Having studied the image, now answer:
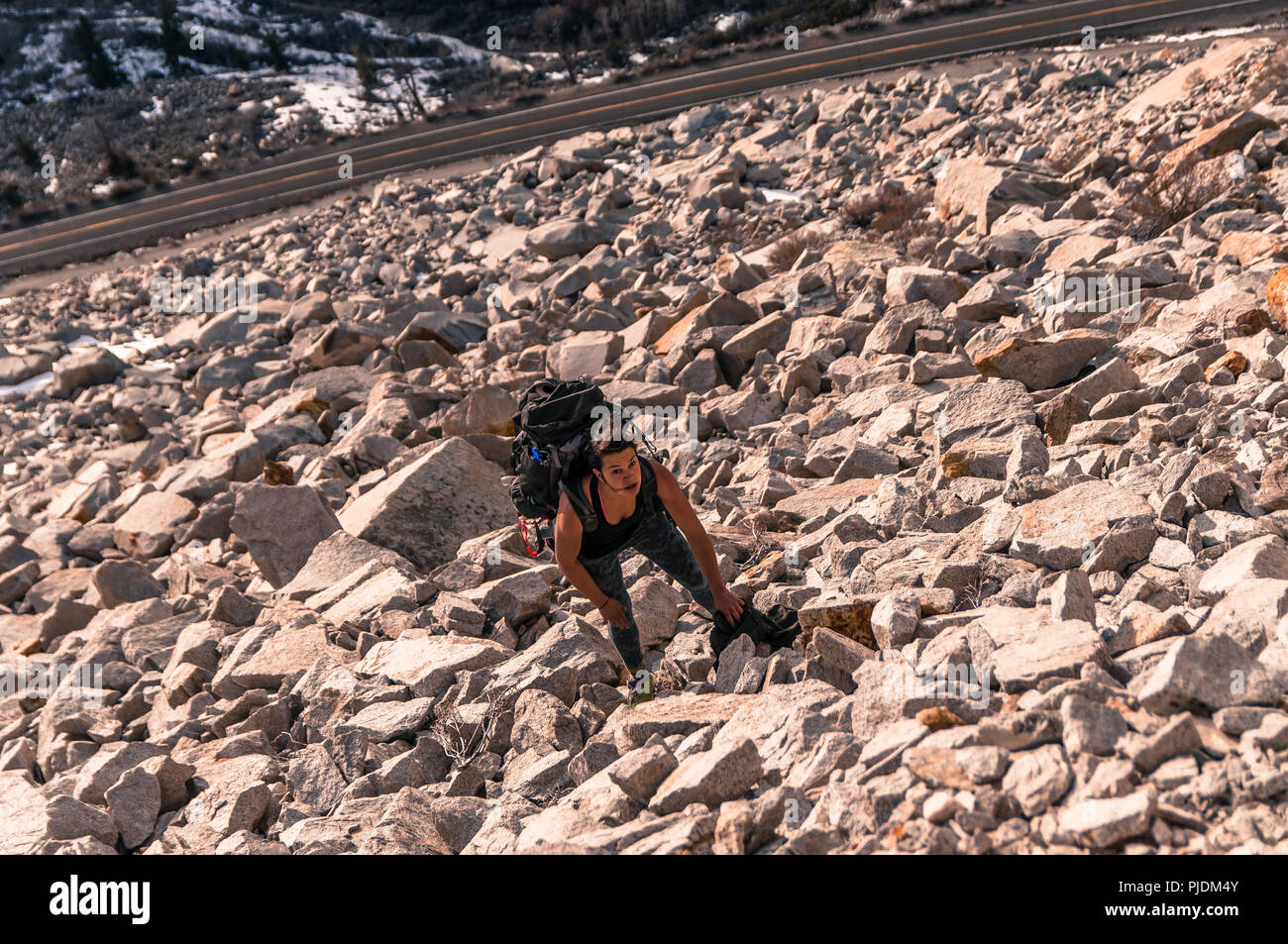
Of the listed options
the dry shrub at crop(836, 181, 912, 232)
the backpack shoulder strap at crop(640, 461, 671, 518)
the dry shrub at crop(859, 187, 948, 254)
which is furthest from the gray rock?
the dry shrub at crop(836, 181, 912, 232)

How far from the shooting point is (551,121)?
26422 mm

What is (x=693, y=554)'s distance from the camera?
501cm

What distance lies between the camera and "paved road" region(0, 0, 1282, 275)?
22.0 m

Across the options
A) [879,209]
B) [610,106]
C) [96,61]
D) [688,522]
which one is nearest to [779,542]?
[688,522]

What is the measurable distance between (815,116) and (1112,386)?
14.6 metres

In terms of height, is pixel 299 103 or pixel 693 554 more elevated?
pixel 299 103

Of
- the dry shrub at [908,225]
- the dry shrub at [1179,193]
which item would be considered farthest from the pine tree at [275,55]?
the dry shrub at [1179,193]

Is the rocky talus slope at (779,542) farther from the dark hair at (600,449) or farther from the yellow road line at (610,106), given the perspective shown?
the yellow road line at (610,106)

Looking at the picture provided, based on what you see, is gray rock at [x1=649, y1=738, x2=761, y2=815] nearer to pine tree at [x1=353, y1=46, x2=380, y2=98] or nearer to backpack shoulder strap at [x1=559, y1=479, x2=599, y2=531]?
backpack shoulder strap at [x1=559, y1=479, x2=599, y2=531]

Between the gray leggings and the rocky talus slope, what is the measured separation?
0.27 meters

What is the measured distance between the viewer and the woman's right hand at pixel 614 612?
15.8ft
